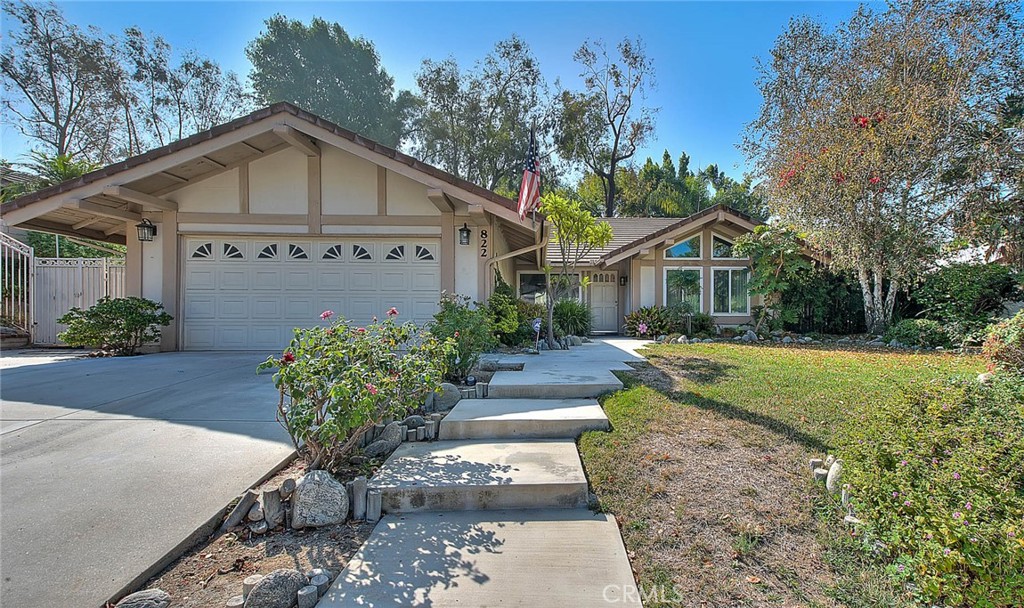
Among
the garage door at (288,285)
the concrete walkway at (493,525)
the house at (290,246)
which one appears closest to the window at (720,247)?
the house at (290,246)

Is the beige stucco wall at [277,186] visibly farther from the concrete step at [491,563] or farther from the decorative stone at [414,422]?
the concrete step at [491,563]

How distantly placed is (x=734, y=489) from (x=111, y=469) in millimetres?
4029

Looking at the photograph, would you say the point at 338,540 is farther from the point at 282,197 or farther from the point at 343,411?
the point at 282,197

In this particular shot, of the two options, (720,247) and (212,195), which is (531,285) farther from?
(212,195)

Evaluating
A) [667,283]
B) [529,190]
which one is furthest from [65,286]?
[667,283]

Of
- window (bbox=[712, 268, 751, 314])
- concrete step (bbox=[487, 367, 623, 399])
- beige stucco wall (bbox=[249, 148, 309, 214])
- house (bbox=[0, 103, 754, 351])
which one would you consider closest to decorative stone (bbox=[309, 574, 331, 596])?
concrete step (bbox=[487, 367, 623, 399])

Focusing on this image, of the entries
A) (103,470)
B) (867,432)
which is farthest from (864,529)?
(103,470)

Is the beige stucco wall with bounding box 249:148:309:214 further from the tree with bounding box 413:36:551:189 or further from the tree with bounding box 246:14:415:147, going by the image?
the tree with bounding box 246:14:415:147

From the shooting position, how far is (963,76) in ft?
29.6

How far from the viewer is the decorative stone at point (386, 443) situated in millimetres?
3332

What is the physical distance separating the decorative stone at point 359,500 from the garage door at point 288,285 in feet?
20.5

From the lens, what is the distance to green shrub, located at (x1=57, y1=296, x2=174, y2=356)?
7715 mm

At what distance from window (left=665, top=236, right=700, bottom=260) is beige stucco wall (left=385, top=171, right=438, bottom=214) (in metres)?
7.42

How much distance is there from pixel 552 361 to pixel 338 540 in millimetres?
4724
